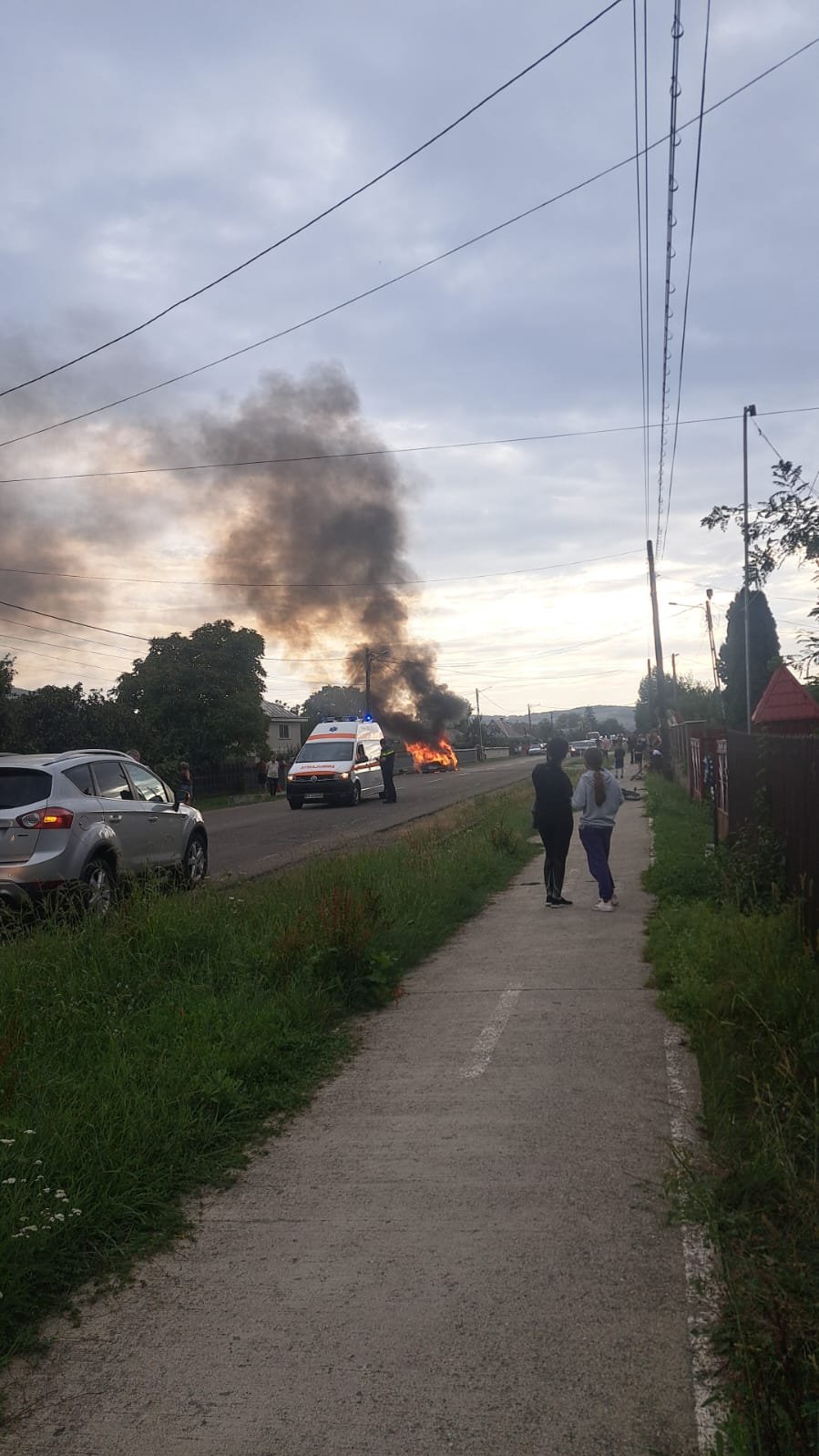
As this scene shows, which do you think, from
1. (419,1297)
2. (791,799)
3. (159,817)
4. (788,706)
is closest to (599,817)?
(791,799)

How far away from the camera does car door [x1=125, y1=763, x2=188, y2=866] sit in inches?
448

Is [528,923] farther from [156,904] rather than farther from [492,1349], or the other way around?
[492,1349]

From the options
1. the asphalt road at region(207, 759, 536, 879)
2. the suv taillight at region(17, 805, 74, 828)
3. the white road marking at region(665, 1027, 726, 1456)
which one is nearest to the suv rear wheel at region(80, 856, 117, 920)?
the suv taillight at region(17, 805, 74, 828)

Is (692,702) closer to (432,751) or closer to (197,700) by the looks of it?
(432,751)

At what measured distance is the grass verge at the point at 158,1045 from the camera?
12.7 ft

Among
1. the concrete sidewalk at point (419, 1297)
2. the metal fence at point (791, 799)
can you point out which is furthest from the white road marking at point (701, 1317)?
the metal fence at point (791, 799)

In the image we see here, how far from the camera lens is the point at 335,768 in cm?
2817

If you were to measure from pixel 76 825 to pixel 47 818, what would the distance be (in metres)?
0.29

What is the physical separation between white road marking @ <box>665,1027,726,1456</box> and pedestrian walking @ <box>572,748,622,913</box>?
5936mm

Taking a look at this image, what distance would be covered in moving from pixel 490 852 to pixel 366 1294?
11215 mm

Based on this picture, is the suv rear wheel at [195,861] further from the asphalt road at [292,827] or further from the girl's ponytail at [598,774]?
the girl's ponytail at [598,774]

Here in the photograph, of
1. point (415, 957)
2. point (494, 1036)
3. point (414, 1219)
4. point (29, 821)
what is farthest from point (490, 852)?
point (414, 1219)

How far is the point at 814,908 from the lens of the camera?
7.41 metres

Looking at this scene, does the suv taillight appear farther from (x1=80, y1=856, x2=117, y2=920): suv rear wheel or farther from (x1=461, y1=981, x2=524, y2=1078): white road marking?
(x1=461, y1=981, x2=524, y2=1078): white road marking
